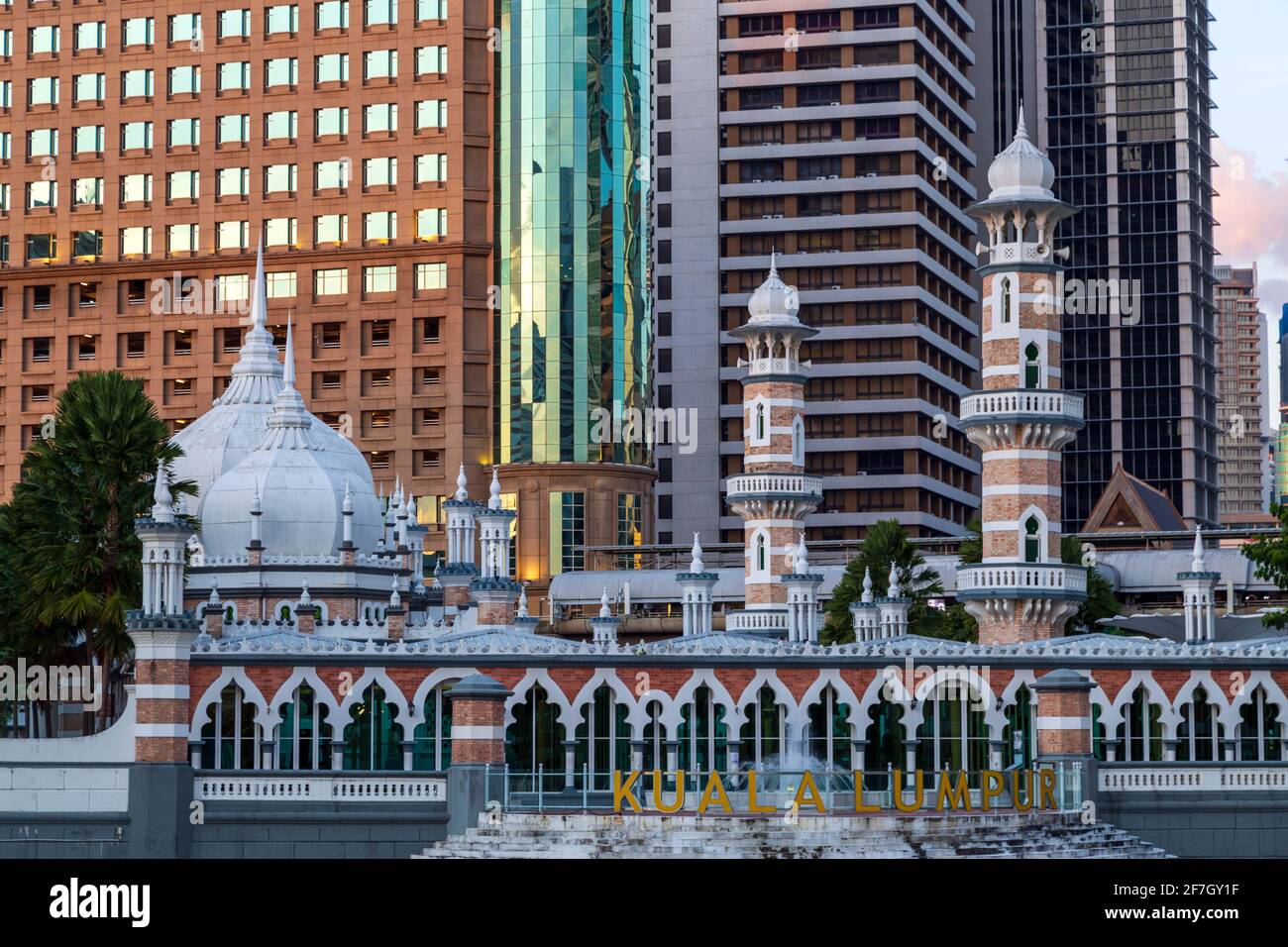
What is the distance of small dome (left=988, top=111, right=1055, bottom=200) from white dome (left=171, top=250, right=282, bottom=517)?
31.2 metres

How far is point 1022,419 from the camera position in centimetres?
6838

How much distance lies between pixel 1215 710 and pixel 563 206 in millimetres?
82993

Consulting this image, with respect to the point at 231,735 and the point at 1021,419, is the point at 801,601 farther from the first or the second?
the point at 231,735

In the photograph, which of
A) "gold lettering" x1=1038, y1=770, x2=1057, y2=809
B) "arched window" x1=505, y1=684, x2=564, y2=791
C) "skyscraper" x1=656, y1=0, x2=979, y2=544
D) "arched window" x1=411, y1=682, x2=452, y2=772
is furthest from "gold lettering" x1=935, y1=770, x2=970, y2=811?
"skyscraper" x1=656, y1=0, x2=979, y2=544

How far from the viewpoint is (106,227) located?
149250 mm

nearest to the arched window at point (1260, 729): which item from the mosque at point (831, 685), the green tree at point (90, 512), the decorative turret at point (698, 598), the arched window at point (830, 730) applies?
the mosque at point (831, 685)

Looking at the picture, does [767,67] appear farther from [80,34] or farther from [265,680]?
[265,680]

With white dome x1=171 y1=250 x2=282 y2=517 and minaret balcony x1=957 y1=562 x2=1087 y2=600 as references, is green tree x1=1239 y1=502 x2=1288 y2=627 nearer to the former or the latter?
minaret balcony x1=957 y1=562 x2=1087 y2=600

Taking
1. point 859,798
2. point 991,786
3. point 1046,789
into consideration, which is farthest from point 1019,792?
point 859,798

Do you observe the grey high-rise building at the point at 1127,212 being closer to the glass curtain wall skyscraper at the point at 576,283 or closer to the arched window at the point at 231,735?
the glass curtain wall skyscraper at the point at 576,283

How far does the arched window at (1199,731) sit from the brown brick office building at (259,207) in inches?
3221

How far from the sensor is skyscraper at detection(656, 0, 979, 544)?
157 meters

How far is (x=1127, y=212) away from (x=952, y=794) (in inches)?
5479
